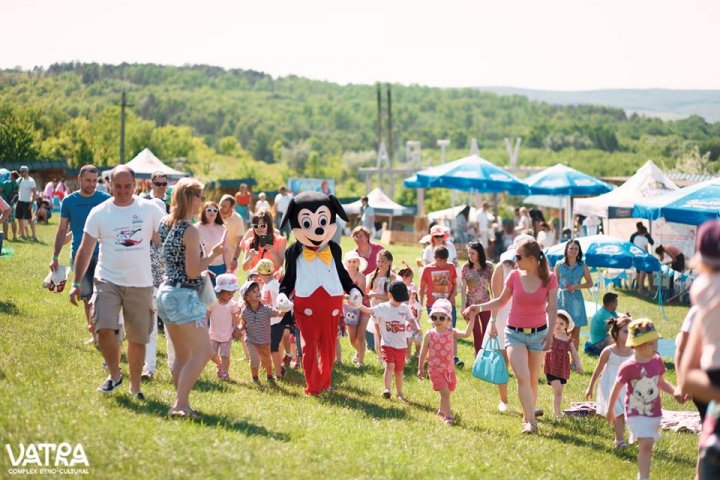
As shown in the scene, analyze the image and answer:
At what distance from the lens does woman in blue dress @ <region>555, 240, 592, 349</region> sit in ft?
46.4

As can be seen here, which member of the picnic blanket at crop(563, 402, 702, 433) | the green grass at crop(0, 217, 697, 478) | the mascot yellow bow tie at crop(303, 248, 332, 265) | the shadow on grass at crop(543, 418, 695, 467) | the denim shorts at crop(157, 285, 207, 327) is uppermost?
the mascot yellow bow tie at crop(303, 248, 332, 265)

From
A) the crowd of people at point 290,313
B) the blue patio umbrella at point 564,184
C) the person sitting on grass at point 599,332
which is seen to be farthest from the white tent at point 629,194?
the crowd of people at point 290,313

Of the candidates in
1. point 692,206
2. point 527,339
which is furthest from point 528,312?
point 692,206

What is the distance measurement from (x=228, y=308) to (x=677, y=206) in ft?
35.1

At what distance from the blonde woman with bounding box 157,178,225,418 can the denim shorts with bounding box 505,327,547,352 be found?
295cm

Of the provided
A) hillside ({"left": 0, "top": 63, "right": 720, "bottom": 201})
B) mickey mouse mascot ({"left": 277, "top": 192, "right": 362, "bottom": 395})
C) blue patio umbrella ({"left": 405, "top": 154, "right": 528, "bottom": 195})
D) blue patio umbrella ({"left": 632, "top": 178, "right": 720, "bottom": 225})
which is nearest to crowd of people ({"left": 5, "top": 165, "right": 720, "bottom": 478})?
mickey mouse mascot ({"left": 277, "top": 192, "right": 362, "bottom": 395})

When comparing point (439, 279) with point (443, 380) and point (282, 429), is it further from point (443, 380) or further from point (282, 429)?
point (282, 429)

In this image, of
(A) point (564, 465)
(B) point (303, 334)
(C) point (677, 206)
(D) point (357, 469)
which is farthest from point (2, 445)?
(C) point (677, 206)

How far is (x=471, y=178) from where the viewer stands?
25.2 metres

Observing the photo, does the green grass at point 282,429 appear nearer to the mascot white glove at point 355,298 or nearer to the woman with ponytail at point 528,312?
the woman with ponytail at point 528,312

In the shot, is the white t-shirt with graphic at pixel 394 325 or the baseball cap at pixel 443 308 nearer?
the baseball cap at pixel 443 308

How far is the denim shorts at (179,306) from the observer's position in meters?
7.78

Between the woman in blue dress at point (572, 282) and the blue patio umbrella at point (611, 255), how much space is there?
2071 millimetres

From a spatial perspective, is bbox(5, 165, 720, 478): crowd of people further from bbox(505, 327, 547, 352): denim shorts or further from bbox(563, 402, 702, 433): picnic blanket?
bbox(563, 402, 702, 433): picnic blanket
